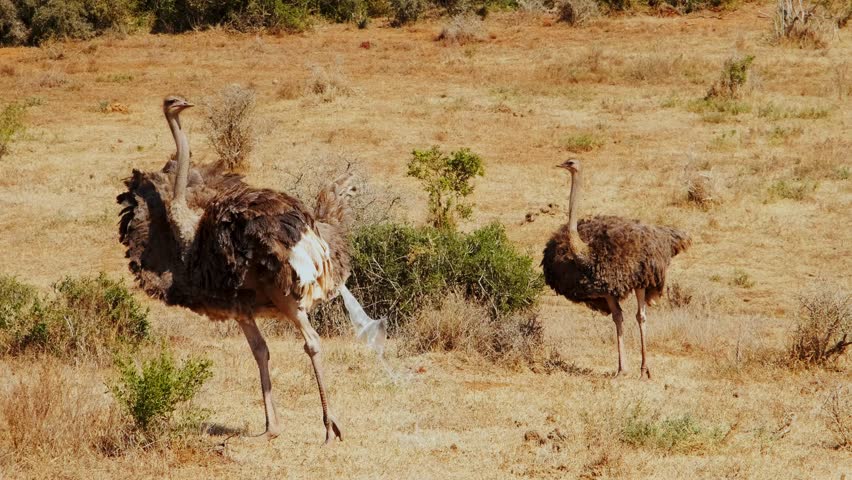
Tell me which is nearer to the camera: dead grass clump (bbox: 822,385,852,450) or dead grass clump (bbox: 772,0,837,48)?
dead grass clump (bbox: 822,385,852,450)

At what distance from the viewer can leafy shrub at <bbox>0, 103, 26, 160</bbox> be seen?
19.3 meters

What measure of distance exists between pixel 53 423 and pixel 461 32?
1008 inches

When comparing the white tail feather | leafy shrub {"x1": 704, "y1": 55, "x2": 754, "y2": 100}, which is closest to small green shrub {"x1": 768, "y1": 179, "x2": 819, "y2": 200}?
leafy shrub {"x1": 704, "y1": 55, "x2": 754, "y2": 100}

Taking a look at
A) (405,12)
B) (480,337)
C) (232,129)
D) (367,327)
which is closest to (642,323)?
(480,337)

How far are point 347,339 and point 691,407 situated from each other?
341cm

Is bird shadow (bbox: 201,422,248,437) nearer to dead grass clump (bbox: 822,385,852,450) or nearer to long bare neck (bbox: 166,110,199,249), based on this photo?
long bare neck (bbox: 166,110,199,249)

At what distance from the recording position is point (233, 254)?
19.9 feet

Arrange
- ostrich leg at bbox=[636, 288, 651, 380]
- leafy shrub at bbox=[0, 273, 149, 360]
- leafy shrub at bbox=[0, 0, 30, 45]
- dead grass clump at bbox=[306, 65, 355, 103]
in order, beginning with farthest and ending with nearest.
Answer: leafy shrub at bbox=[0, 0, 30, 45] < dead grass clump at bbox=[306, 65, 355, 103] < ostrich leg at bbox=[636, 288, 651, 380] < leafy shrub at bbox=[0, 273, 149, 360]

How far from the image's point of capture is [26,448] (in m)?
5.71

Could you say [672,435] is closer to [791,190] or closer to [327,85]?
[791,190]

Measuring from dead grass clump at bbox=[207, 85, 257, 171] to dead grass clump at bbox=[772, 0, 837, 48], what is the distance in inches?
578

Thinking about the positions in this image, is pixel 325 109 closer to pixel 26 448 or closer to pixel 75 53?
pixel 75 53

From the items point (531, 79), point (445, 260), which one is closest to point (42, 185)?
point (445, 260)

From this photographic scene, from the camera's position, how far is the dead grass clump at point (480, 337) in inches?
358
